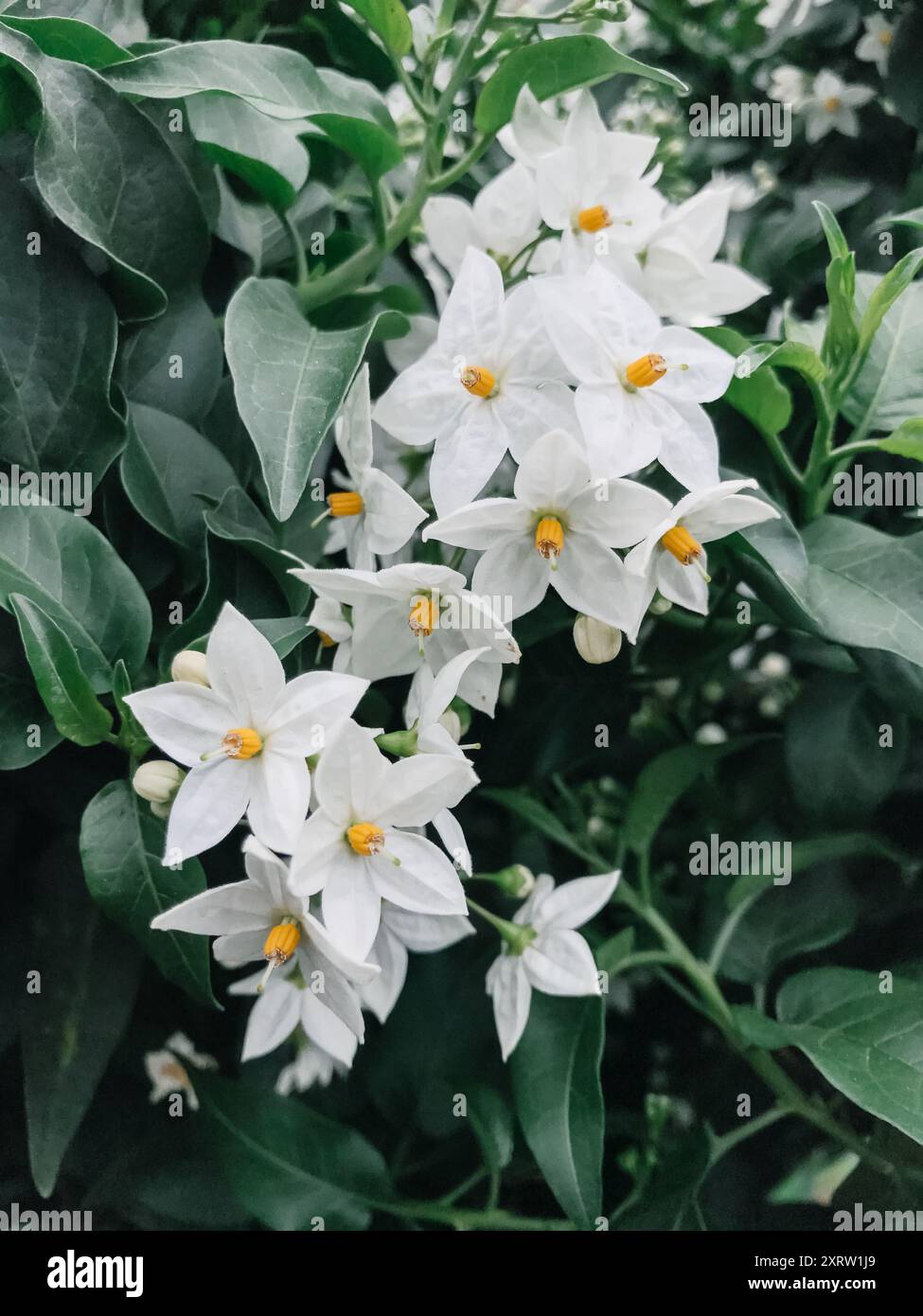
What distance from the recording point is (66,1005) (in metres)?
0.65

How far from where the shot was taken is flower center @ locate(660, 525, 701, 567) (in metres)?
0.52

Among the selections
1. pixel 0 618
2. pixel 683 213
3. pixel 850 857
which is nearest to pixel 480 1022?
pixel 850 857

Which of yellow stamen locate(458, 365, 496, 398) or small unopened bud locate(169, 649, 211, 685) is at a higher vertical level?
yellow stamen locate(458, 365, 496, 398)

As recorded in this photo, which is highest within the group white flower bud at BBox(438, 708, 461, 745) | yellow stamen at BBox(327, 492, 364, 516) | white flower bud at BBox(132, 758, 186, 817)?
yellow stamen at BBox(327, 492, 364, 516)

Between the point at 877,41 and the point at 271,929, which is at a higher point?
the point at 877,41

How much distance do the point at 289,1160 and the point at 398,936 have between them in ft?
0.70

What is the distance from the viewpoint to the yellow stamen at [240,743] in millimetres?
493

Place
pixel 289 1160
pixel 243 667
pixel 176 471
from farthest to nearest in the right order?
1. pixel 289 1160
2. pixel 176 471
3. pixel 243 667

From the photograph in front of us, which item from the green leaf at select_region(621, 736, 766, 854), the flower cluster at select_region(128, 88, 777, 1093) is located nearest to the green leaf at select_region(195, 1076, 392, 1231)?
the flower cluster at select_region(128, 88, 777, 1093)

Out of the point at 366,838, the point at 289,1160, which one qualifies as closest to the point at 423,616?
the point at 366,838

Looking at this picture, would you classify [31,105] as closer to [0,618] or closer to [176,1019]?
[0,618]

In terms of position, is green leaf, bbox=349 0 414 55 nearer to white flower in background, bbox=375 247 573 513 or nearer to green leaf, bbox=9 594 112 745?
white flower in background, bbox=375 247 573 513

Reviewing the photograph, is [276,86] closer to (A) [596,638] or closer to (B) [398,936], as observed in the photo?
(A) [596,638]

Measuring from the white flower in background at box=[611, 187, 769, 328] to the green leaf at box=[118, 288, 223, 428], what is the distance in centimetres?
25
